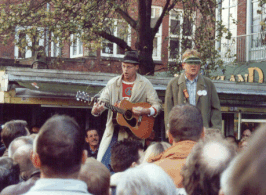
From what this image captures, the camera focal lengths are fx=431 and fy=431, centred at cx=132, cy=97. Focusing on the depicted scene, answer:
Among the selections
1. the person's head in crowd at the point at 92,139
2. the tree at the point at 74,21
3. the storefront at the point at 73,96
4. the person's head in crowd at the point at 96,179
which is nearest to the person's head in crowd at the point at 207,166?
the person's head in crowd at the point at 96,179

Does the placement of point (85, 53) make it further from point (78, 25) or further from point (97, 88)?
point (97, 88)

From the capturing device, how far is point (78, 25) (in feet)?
36.6

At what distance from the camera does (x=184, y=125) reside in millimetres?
3234

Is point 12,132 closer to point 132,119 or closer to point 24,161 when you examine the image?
point 24,161

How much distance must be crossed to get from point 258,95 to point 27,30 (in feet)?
19.5

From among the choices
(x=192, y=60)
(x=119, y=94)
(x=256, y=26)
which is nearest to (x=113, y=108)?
(x=119, y=94)

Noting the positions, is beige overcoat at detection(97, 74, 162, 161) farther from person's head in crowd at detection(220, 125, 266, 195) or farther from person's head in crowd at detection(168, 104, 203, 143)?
person's head in crowd at detection(220, 125, 266, 195)

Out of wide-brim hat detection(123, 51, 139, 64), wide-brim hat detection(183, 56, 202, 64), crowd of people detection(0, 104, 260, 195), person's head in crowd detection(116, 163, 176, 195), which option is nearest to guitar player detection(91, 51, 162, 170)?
wide-brim hat detection(123, 51, 139, 64)

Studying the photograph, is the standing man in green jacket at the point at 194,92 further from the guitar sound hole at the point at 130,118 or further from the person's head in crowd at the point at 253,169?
the person's head in crowd at the point at 253,169

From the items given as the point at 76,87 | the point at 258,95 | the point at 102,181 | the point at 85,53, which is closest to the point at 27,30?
the point at 76,87

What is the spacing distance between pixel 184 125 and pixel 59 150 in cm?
146

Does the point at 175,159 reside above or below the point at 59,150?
below

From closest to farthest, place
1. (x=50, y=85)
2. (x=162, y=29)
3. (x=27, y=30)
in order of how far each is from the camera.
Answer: (x=50, y=85), (x=27, y=30), (x=162, y=29)

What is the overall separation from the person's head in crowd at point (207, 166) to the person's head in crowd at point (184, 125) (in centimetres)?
115
